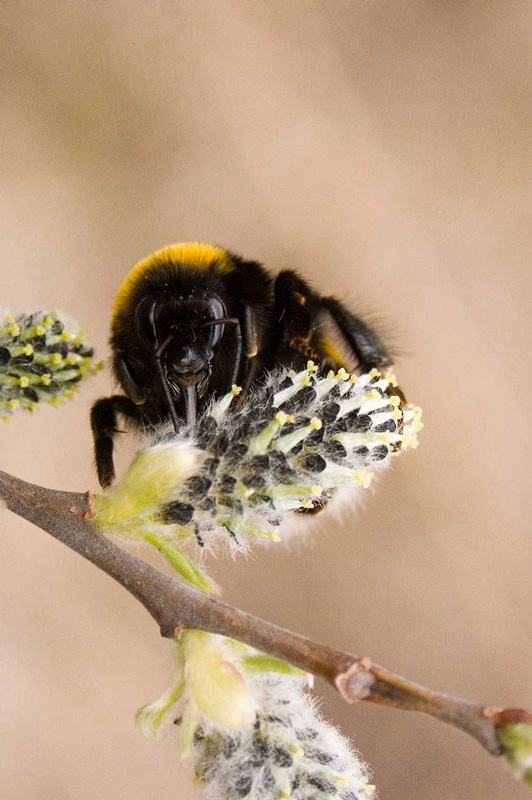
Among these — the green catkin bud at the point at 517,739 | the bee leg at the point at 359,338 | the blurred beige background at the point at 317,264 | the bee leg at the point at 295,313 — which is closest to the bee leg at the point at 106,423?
the bee leg at the point at 295,313

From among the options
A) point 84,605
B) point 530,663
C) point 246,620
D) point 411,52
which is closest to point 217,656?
point 246,620

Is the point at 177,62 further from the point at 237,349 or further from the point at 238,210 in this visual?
the point at 237,349

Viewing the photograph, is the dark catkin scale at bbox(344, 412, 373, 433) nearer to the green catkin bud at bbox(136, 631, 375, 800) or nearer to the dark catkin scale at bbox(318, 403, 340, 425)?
the dark catkin scale at bbox(318, 403, 340, 425)

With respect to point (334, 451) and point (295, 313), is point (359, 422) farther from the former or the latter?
point (295, 313)

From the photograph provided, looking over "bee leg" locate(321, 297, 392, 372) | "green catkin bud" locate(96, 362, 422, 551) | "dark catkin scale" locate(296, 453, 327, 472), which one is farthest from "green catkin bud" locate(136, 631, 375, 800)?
"bee leg" locate(321, 297, 392, 372)

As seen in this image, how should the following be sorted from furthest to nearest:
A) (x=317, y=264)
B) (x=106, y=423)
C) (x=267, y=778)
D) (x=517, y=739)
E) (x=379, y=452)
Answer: (x=317, y=264) < (x=106, y=423) < (x=379, y=452) < (x=267, y=778) < (x=517, y=739)

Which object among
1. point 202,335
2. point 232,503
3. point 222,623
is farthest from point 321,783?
point 202,335
